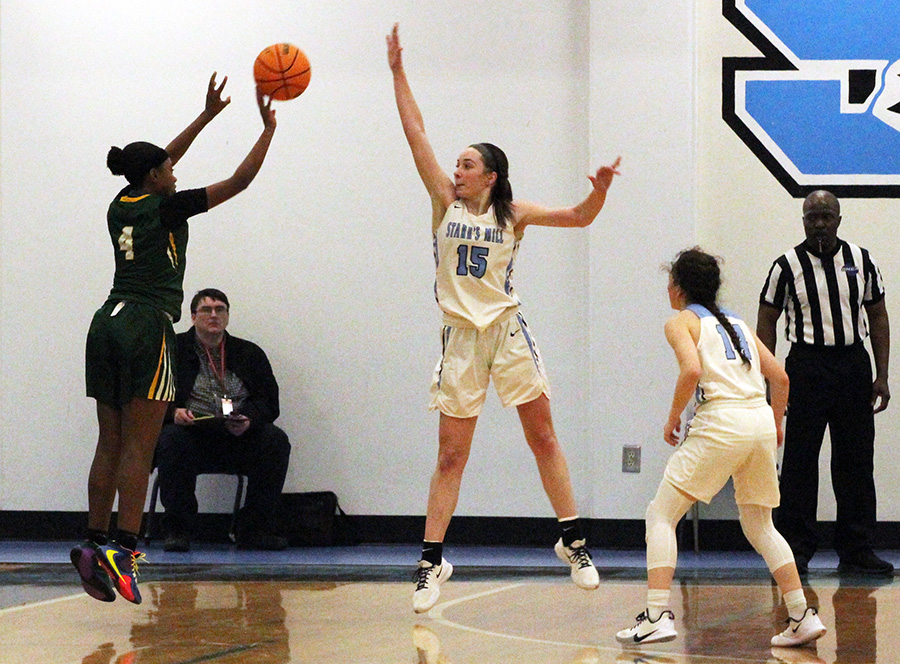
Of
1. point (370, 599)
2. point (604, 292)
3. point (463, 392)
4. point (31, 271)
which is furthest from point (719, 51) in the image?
point (31, 271)

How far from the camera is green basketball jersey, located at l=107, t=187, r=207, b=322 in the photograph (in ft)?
14.4

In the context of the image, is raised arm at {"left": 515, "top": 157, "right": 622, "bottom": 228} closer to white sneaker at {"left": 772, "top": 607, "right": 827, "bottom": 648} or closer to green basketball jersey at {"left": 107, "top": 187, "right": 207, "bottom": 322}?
green basketball jersey at {"left": 107, "top": 187, "right": 207, "bottom": 322}

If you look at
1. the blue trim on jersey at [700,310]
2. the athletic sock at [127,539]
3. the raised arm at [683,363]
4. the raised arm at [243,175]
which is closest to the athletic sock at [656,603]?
the raised arm at [683,363]

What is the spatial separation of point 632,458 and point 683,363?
293 cm

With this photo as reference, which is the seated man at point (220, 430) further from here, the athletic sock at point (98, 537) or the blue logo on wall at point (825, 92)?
the blue logo on wall at point (825, 92)

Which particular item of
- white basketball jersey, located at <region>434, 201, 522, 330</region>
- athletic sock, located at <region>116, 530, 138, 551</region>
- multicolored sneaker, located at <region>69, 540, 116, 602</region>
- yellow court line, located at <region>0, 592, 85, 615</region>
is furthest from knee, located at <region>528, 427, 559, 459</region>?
yellow court line, located at <region>0, 592, 85, 615</region>

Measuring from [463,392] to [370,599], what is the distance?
3.44 ft

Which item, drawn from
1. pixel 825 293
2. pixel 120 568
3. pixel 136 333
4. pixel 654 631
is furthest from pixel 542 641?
pixel 825 293

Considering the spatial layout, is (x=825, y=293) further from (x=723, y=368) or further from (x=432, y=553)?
(x=432, y=553)

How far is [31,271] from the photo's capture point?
24.1 feet

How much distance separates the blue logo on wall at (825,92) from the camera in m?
6.80

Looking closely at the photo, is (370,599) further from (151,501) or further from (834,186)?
(834,186)

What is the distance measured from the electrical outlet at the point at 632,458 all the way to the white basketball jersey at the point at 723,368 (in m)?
2.72

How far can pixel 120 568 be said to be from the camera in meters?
4.26
